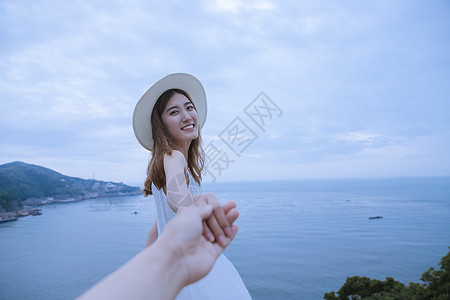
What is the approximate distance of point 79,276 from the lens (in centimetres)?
3278

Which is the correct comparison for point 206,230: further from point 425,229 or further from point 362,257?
point 425,229

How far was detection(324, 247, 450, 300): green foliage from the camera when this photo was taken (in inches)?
408

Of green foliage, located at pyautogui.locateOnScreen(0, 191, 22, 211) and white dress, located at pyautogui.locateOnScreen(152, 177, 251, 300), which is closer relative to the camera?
white dress, located at pyautogui.locateOnScreen(152, 177, 251, 300)

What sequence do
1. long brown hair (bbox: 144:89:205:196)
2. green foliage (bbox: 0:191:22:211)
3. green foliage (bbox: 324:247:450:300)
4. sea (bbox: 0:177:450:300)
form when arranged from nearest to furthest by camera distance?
long brown hair (bbox: 144:89:205:196) < green foliage (bbox: 324:247:450:300) < sea (bbox: 0:177:450:300) < green foliage (bbox: 0:191:22:211)

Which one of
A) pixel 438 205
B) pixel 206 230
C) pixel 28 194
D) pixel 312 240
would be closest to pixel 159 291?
pixel 206 230

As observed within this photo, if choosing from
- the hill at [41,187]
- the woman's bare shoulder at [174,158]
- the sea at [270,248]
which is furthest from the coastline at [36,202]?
the woman's bare shoulder at [174,158]

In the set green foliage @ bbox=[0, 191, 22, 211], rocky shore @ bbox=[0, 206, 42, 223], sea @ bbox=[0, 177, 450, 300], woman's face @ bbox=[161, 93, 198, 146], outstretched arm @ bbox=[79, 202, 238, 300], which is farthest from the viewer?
green foliage @ bbox=[0, 191, 22, 211]

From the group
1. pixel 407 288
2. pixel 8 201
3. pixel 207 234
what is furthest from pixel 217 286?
pixel 8 201

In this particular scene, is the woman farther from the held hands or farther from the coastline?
the coastline

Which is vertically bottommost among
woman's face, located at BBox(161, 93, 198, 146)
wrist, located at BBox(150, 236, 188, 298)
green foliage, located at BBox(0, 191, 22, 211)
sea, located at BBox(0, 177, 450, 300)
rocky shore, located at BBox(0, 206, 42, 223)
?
sea, located at BBox(0, 177, 450, 300)

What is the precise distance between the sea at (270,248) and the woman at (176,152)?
104ft

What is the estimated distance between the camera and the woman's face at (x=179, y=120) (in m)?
1.79

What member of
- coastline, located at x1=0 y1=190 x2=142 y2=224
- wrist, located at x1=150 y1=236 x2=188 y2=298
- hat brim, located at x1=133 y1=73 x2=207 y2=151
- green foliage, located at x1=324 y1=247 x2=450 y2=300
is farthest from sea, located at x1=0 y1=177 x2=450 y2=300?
wrist, located at x1=150 y1=236 x2=188 y2=298

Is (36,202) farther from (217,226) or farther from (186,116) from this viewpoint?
(217,226)
